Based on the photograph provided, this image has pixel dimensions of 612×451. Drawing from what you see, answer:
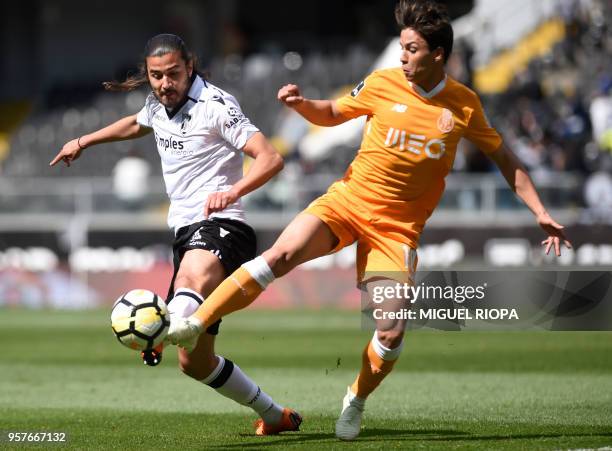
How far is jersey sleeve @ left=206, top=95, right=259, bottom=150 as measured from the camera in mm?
7379

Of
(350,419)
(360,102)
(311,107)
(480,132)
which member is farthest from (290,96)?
(350,419)

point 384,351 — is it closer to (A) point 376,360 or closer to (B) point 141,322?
(A) point 376,360

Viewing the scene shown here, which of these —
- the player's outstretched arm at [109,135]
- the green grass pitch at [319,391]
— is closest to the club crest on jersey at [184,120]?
the player's outstretched arm at [109,135]

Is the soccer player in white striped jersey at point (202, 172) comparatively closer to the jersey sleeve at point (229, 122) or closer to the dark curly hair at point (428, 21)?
the jersey sleeve at point (229, 122)

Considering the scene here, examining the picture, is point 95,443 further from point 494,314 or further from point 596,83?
point 596,83

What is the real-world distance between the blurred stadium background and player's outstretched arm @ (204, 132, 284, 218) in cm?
1025

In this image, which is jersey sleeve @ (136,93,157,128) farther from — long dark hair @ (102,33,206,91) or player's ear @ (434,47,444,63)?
player's ear @ (434,47,444,63)

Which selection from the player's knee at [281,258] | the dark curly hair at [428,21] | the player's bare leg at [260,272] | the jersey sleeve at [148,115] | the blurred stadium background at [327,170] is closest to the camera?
the player's bare leg at [260,272]

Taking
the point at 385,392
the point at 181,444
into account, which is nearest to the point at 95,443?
the point at 181,444

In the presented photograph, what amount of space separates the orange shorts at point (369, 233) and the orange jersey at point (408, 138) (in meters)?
0.04

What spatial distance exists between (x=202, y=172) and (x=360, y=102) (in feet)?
3.57

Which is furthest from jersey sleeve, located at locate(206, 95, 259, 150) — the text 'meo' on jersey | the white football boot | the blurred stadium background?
the blurred stadium background

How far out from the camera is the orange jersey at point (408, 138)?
24.4 ft

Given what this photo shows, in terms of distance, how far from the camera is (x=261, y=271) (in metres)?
7.06
